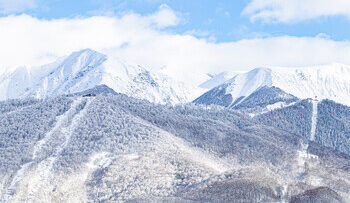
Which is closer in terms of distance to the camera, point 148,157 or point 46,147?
point 148,157

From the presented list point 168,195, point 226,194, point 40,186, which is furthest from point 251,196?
point 40,186

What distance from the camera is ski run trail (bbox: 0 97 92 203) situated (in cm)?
13325

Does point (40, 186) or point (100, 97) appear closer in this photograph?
point (40, 186)

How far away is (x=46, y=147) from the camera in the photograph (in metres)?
150

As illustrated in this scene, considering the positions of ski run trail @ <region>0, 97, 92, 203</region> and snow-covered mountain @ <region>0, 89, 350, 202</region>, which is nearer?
snow-covered mountain @ <region>0, 89, 350, 202</region>

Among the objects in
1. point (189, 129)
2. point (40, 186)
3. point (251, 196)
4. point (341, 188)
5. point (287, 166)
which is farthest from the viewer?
point (189, 129)

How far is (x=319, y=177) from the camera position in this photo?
155 m

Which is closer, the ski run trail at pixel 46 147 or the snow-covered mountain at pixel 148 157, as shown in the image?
the snow-covered mountain at pixel 148 157

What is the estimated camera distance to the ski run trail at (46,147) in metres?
133

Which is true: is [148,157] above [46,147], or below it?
below

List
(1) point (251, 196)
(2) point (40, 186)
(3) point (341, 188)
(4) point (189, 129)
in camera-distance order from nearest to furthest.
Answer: (1) point (251, 196), (2) point (40, 186), (3) point (341, 188), (4) point (189, 129)

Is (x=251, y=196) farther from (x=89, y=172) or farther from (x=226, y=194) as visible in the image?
(x=89, y=172)

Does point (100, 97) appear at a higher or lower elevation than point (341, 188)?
higher

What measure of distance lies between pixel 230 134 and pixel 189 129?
10704mm
